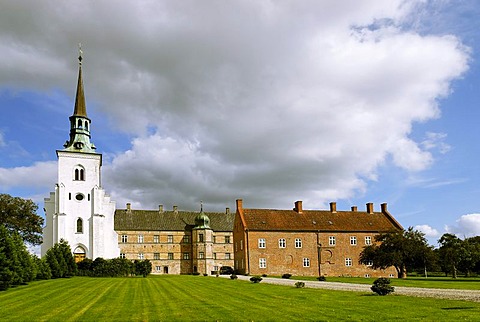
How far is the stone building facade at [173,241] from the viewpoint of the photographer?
2707 inches

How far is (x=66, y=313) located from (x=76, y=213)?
43943 millimetres

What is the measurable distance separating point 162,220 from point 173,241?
3.89 meters

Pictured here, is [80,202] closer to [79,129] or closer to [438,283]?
[79,129]

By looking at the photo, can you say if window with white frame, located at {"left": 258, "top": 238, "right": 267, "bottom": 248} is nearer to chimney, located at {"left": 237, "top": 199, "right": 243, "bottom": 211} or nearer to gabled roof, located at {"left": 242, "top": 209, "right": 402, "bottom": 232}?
gabled roof, located at {"left": 242, "top": 209, "right": 402, "bottom": 232}

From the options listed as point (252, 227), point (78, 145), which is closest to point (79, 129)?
point (78, 145)

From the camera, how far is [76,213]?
57.4 m

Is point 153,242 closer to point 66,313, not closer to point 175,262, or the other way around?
point 175,262

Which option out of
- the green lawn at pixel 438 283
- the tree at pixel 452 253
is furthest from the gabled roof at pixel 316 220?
the green lawn at pixel 438 283

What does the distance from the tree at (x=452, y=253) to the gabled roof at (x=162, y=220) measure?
3601 cm

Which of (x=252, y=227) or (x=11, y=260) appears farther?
(x=252, y=227)

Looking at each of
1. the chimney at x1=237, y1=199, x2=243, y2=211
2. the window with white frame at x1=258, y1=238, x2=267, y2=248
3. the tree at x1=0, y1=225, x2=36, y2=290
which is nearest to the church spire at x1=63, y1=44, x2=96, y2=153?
the chimney at x1=237, y1=199, x2=243, y2=211

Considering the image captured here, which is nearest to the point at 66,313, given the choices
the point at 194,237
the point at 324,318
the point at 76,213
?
the point at 324,318

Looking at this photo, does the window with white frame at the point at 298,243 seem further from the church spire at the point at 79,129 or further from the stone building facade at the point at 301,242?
the church spire at the point at 79,129

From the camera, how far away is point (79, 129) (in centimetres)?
6034
